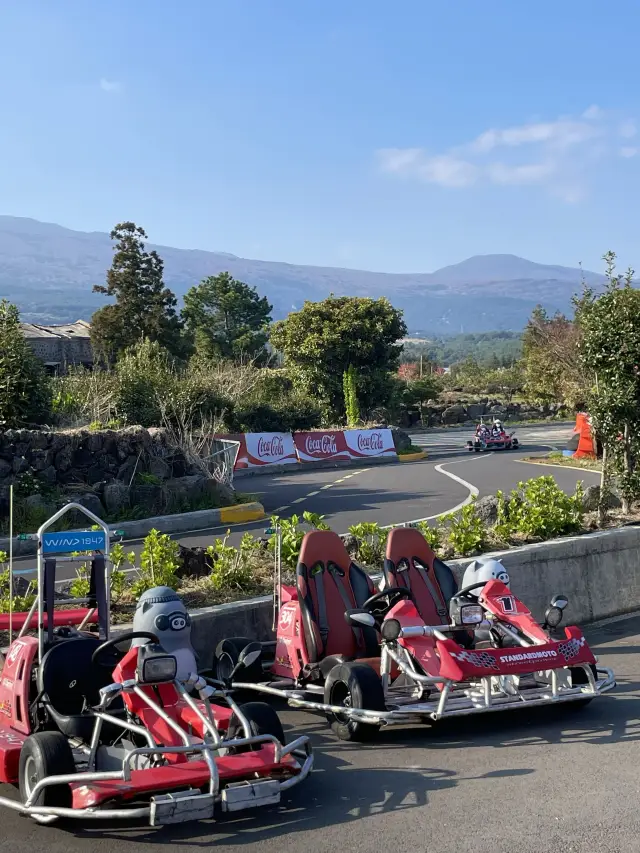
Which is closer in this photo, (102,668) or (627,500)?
(102,668)

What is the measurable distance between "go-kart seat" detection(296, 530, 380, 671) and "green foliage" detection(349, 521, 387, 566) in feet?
6.98

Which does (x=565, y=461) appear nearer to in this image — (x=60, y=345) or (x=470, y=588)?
(x=470, y=588)

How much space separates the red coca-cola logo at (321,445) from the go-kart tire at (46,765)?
28274mm

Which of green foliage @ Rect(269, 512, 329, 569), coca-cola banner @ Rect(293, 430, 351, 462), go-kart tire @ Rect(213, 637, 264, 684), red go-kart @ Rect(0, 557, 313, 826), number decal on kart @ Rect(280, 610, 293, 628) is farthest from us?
coca-cola banner @ Rect(293, 430, 351, 462)

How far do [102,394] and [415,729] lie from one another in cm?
1851

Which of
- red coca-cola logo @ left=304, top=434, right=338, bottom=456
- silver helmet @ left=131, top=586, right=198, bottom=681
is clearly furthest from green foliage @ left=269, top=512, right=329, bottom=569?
red coca-cola logo @ left=304, top=434, right=338, bottom=456

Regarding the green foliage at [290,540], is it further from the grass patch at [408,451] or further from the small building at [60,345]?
the small building at [60,345]

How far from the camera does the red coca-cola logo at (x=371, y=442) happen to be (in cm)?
3569

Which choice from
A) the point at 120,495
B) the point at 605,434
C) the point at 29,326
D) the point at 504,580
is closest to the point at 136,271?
the point at 29,326

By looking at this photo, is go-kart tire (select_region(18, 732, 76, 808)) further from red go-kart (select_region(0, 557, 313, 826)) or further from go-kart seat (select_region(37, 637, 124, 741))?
go-kart seat (select_region(37, 637, 124, 741))

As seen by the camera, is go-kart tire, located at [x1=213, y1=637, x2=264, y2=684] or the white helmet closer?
go-kart tire, located at [x1=213, y1=637, x2=264, y2=684]

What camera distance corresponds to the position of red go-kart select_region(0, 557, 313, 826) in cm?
537

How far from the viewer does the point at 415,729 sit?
745 centimetres

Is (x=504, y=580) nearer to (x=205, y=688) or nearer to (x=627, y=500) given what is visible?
(x=205, y=688)
